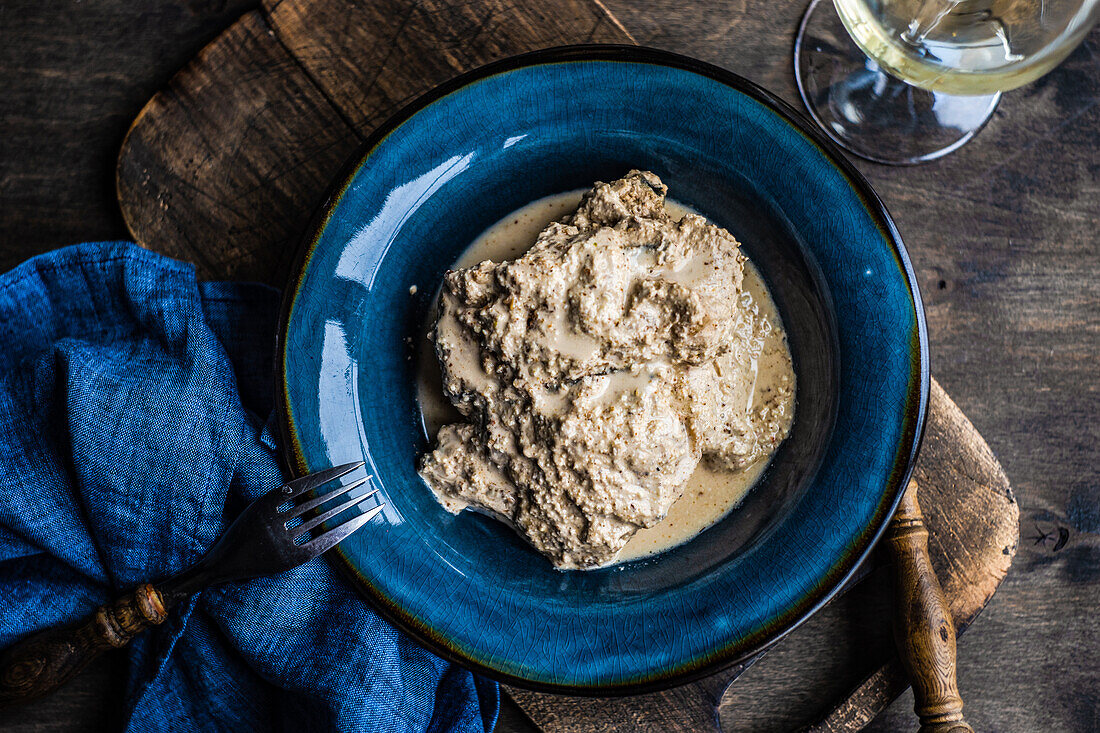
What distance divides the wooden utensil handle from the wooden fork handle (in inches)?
61.9

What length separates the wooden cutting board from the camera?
5.83 feet

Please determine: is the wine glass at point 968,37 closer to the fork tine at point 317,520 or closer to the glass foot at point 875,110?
the glass foot at point 875,110

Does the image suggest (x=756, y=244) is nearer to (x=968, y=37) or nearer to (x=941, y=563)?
(x=968, y=37)

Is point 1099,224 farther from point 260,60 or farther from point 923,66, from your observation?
point 260,60

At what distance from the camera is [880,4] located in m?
1.46

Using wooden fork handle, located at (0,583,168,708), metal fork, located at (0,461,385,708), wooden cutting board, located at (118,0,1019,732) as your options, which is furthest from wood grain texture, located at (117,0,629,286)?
wooden fork handle, located at (0,583,168,708)

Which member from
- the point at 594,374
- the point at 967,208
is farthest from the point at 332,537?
the point at 967,208

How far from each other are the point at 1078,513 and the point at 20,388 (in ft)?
8.29

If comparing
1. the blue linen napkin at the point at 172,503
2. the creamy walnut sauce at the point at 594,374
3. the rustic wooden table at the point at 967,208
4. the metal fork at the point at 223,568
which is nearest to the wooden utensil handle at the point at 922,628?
the rustic wooden table at the point at 967,208

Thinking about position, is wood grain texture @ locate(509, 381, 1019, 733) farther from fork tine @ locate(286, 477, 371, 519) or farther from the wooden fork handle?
the wooden fork handle

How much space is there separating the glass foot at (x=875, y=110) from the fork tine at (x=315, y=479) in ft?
4.42

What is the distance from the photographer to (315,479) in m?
1.53

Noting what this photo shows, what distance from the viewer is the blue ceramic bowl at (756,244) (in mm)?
1548

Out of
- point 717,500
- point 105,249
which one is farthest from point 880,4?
point 105,249
